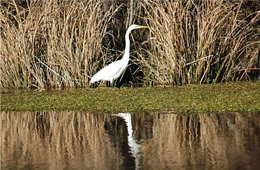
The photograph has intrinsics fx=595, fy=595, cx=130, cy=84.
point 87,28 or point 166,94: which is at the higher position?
point 87,28

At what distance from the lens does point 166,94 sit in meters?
11.4

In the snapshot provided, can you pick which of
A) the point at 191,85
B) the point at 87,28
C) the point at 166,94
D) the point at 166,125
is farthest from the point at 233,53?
the point at 166,125

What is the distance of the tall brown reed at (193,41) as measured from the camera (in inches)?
486

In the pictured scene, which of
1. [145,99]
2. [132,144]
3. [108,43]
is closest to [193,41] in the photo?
[108,43]

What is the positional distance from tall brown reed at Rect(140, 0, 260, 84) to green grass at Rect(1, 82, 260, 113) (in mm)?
454

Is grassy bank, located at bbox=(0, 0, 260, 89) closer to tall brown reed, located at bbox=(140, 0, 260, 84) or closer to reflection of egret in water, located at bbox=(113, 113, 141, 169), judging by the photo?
tall brown reed, located at bbox=(140, 0, 260, 84)

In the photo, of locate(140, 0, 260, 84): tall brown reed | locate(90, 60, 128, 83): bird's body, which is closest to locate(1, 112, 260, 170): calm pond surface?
locate(90, 60, 128, 83): bird's body

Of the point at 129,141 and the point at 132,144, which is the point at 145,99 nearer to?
the point at 129,141

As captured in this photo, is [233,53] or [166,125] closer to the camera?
[166,125]

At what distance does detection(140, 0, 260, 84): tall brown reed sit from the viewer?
12.3 m

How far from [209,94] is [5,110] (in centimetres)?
379

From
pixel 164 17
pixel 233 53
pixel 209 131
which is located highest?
pixel 164 17

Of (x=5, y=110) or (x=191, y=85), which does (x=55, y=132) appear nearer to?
(x=5, y=110)

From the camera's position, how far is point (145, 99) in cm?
1090
